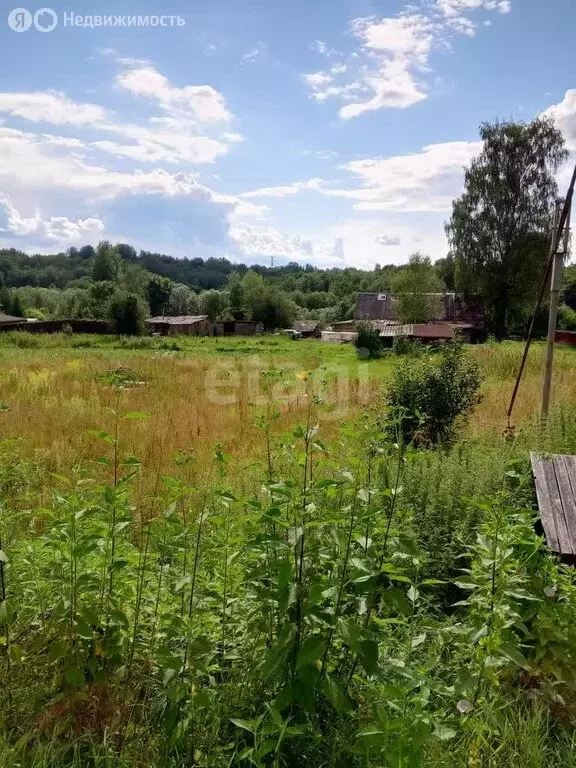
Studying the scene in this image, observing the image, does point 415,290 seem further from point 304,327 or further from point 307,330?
point 304,327

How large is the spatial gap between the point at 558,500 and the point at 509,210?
29.1m

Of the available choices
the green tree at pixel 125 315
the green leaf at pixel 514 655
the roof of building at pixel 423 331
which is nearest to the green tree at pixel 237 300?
the green tree at pixel 125 315

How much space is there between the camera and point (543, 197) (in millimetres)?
28812

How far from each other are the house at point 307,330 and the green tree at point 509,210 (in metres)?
19.4

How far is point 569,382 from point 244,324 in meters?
43.1

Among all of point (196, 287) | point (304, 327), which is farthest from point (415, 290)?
point (196, 287)

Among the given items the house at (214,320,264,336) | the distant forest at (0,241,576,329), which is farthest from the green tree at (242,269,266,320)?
the house at (214,320,264,336)

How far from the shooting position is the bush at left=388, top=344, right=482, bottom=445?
785 cm

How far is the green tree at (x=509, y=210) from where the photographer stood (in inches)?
1125

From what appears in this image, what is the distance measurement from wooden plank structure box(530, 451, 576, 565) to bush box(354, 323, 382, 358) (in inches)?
862

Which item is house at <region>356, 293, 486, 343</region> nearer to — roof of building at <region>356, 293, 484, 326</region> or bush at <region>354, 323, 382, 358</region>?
roof of building at <region>356, 293, 484, 326</region>

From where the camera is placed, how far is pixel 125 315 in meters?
40.6

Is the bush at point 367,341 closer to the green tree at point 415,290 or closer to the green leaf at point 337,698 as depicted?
the green tree at point 415,290

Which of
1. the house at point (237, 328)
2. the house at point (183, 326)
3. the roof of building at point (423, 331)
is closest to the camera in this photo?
the roof of building at point (423, 331)
